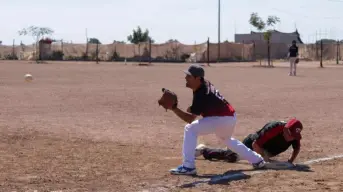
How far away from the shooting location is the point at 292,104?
17656 millimetres

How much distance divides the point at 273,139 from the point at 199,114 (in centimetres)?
152

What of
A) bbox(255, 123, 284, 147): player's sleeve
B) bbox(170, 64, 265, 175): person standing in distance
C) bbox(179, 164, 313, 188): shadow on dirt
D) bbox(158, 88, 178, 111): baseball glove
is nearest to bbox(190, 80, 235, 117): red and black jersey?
bbox(170, 64, 265, 175): person standing in distance

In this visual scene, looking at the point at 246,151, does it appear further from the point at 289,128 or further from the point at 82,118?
the point at 82,118

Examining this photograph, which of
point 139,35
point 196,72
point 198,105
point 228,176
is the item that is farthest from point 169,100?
point 139,35

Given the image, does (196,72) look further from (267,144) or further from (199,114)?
(267,144)

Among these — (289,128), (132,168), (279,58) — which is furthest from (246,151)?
(279,58)

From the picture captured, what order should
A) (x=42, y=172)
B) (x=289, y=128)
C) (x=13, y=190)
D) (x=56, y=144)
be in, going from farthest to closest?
(x=56, y=144)
(x=289, y=128)
(x=42, y=172)
(x=13, y=190)

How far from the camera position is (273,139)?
901cm

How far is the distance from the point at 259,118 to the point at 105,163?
246 inches

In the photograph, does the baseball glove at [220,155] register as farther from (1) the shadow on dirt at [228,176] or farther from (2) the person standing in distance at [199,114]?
(2) the person standing in distance at [199,114]

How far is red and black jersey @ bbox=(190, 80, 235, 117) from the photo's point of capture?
794cm

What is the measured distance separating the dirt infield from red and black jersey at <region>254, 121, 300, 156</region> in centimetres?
45

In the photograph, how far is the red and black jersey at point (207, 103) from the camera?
7938 mm

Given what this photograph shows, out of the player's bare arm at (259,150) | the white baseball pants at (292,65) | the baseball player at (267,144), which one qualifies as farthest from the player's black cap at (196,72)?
the white baseball pants at (292,65)
